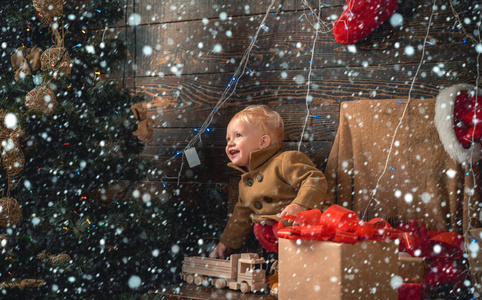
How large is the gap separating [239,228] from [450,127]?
0.86m

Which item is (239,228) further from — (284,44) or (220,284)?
(284,44)

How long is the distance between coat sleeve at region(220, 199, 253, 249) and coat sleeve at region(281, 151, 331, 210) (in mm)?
266

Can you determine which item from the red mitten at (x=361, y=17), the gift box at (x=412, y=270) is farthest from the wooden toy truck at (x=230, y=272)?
the red mitten at (x=361, y=17)

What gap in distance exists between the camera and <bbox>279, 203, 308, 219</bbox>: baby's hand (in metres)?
1.64

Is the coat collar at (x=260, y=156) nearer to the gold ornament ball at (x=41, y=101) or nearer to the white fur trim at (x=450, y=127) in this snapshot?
the white fur trim at (x=450, y=127)

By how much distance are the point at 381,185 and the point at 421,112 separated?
0.29 m

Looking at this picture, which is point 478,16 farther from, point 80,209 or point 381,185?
point 80,209

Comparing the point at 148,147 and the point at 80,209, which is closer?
the point at 80,209

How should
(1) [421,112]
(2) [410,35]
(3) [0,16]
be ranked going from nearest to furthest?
Result: 1. (1) [421,112]
2. (2) [410,35]
3. (3) [0,16]

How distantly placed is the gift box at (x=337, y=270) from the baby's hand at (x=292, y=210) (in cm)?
20

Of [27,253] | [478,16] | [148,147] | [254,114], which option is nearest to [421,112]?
[478,16]

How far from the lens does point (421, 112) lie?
1744 mm

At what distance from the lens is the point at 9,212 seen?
183cm

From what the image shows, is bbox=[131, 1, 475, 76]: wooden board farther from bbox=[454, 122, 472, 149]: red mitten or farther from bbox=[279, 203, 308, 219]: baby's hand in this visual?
bbox=[279, 203, 308, 219]: baby's hand
